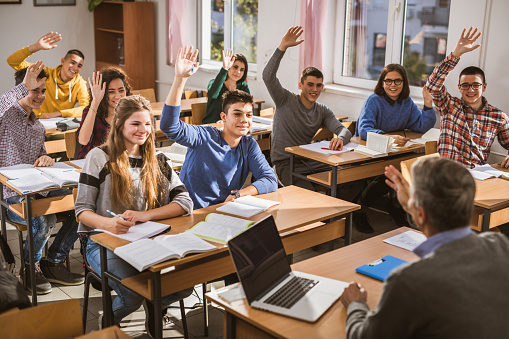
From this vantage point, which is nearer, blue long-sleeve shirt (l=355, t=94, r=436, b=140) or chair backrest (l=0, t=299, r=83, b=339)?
chair backrest (l=0, t=299, r=83, b=339)

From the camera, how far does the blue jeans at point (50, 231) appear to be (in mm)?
3455

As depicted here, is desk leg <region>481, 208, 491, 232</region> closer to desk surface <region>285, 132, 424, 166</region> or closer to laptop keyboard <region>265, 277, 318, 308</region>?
desk surface <region>285, 132, 424, 166</region>

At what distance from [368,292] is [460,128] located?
2489 millimetres

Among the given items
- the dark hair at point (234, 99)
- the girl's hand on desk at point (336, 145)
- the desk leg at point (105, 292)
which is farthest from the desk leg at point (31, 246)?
the girl's hand on desk at point (336, 145)

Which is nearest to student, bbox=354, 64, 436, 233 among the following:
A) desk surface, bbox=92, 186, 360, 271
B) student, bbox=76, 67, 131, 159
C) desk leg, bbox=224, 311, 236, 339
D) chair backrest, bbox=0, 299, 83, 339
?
desk surface, bbox=92, 186, 360, 271

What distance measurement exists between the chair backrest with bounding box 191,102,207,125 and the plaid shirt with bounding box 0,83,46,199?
6.54ft

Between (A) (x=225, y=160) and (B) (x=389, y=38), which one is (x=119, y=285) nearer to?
(A) (x=225, y=160)

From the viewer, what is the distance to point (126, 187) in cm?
277

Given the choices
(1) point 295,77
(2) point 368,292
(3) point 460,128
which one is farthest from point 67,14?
(2) point 368,292

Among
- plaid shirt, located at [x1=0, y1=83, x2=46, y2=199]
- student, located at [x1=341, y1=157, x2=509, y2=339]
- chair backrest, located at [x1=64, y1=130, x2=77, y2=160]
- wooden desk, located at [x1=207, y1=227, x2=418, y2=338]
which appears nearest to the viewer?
student, located at [x1=341, y1=157, x2=509, y2=339]

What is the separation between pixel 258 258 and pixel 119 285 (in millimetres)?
893

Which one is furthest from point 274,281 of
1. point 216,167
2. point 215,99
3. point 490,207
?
point 215,99

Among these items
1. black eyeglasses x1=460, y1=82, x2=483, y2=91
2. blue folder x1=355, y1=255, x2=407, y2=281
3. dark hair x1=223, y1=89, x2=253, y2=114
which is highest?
black eyeglasses x1=460, y1=82, x2=483, y2=91

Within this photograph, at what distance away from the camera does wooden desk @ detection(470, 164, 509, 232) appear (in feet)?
10.7
